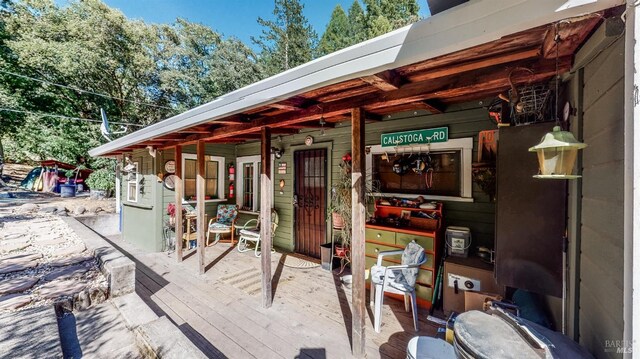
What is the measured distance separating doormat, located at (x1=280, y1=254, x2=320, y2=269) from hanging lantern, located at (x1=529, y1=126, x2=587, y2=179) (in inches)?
149

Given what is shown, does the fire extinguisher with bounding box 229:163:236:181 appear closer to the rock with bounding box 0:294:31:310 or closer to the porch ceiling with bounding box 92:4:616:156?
the rock with bounding box 0:294:31:310

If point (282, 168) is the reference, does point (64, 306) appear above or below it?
below

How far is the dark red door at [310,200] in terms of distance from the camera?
4680mm

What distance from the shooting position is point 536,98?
5.72 feet

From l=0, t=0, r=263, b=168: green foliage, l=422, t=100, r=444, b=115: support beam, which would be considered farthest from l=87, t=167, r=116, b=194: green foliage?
l=422, t=100, r=444, b=115: support beam

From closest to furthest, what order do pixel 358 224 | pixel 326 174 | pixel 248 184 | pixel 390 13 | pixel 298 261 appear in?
pixel 358 224
pixel 326 174
pixel 298 261
pixel 248 184
pixel 390 13

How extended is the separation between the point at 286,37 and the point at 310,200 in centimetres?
986

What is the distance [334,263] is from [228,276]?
1.73 metres

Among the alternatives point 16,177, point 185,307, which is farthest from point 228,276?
point 16,177

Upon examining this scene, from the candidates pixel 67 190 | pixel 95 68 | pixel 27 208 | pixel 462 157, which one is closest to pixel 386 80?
pixel 462 157

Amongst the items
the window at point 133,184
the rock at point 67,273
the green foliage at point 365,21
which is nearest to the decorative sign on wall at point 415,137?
the rock at point 67,273

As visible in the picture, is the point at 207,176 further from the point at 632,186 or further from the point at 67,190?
the point at 67,190

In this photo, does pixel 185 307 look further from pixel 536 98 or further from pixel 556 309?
pixel 536 98

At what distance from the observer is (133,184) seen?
20.5 ft
